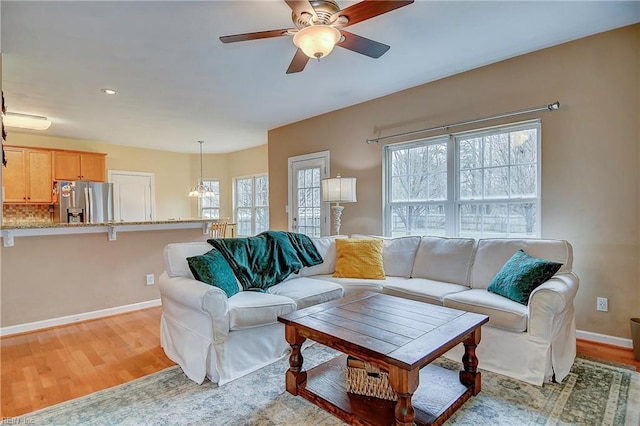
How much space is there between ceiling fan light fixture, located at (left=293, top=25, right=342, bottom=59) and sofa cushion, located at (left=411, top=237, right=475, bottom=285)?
2.11 meters

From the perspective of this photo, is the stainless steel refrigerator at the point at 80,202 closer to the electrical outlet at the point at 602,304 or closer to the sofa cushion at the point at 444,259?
the sofa cushion at the point at 444,259

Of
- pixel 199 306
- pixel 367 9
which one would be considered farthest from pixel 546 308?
pixel 199 306

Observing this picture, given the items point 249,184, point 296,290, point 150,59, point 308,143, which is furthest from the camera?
point 249,184

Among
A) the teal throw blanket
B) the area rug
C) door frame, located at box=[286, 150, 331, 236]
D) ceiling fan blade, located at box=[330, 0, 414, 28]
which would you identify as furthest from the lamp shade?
the area rug

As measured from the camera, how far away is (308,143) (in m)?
5.32

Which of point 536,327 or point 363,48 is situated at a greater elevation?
point 363,48

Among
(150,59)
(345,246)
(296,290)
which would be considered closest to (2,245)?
(150,59)

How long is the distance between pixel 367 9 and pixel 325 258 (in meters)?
2.34

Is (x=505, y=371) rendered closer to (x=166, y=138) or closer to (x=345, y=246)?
(x=345, y=246)

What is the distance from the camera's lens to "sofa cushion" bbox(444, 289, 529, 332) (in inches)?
87.7

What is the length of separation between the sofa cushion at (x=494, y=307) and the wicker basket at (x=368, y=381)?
958 mm

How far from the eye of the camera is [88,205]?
5836 millimetres

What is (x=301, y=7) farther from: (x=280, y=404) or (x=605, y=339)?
(x=605, y=339)

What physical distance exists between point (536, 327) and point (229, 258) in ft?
7.54
